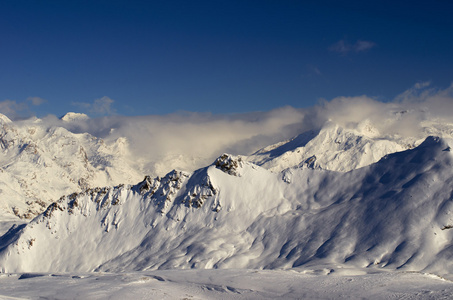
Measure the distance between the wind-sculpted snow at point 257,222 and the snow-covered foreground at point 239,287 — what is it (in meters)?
45.8

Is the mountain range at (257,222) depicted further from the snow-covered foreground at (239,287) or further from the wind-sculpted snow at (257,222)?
the snow-covered foreground at (239,287)

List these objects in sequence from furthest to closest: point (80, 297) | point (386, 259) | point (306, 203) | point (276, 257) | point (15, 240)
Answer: point (15, 240)
point (306, 203)
point (276, 257)
point (386, 259)
point (80, 297)

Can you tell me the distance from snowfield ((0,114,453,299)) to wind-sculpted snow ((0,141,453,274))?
384mm

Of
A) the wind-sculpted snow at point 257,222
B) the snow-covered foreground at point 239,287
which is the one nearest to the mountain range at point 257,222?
the wind-sculpted snow at point 257,222

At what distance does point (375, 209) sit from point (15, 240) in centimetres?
12951

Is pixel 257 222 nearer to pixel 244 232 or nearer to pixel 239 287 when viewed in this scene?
pixel 244 232

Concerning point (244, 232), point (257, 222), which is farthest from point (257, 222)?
point (244, 232)

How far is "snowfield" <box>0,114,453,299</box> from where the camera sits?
271 feet

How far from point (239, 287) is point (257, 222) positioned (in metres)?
94.2

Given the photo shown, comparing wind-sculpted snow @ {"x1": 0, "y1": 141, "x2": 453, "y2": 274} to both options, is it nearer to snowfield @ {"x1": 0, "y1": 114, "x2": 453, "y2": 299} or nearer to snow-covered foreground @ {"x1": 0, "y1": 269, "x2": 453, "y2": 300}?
snowfield @ {"x1": 0, "y1": 114, "x2": 453, "y2": 299}

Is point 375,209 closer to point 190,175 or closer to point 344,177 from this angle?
point 344,177

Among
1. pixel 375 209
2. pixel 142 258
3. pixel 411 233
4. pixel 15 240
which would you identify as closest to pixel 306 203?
pixel 375 209

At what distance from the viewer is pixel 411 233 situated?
13125cm

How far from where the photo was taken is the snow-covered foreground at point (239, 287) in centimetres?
6619
